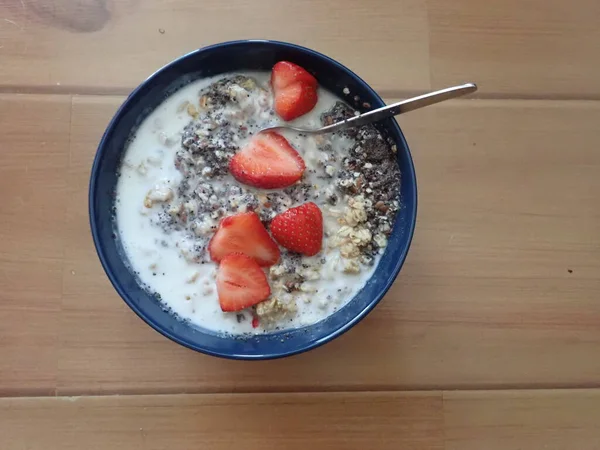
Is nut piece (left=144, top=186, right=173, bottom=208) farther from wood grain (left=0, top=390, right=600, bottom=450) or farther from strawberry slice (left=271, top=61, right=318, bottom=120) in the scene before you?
wood grain (left=0, top=390, right=600, bottom=450)

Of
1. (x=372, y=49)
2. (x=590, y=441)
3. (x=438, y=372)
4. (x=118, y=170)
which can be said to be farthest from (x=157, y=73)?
(x=590, y=441)

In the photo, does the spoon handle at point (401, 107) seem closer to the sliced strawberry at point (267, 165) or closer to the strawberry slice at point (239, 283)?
the sliced strawberry at point (267, 165)

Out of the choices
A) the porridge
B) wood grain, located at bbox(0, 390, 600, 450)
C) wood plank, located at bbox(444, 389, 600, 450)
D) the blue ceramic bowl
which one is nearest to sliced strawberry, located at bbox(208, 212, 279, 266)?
the porridge

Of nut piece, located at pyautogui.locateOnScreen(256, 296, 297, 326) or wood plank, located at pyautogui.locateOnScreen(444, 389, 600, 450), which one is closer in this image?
nut piece, located at pyautogui.locateOnScreen(256, 296, 297, 326)

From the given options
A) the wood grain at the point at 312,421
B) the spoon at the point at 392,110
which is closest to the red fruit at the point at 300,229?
the spoon at the point at 392,110

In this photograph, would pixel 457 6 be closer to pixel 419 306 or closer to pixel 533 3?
pixel 533 3

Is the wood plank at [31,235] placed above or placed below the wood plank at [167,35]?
below

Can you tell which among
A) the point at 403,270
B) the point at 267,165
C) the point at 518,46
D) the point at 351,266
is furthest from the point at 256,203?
the point at 518,46

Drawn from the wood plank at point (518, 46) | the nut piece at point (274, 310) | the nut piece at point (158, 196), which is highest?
the wood plank at point (518, 46)
